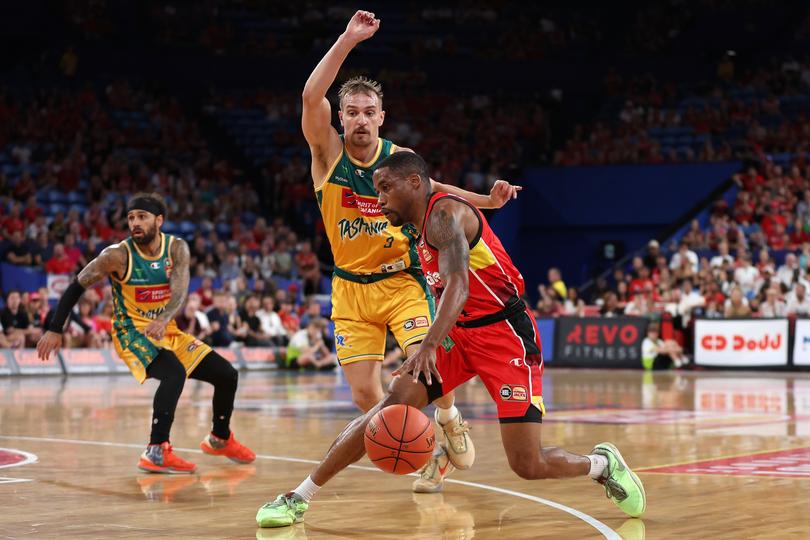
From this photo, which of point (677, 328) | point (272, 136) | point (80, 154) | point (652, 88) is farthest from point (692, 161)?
point (80, 154)

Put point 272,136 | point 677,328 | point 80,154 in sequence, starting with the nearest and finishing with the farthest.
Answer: point 677,328 → point 80,154 → point 272,136

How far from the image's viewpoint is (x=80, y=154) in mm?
27906

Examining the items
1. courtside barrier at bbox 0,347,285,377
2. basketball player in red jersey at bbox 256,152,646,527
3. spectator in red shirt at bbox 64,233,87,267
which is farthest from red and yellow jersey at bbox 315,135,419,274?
spectator in red shirt at bbox 64,233,87,267

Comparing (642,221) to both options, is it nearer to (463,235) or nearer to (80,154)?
(80,154)

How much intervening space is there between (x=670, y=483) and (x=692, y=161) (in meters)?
23.4

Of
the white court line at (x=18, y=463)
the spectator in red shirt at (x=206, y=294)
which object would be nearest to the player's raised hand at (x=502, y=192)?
the white court line at (x=18, y=463)

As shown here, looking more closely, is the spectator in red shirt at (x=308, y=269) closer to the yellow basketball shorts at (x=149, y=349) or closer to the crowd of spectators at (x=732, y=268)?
the crowd of spectators at (x=732, y=268)

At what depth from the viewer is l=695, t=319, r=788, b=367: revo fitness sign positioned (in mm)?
22250

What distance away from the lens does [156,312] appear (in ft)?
31.0

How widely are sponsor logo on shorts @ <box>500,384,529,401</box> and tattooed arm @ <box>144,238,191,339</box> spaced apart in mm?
3299

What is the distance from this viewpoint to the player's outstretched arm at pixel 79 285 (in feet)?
29.0

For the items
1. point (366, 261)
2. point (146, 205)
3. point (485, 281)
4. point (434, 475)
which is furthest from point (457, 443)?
point (146, 205)

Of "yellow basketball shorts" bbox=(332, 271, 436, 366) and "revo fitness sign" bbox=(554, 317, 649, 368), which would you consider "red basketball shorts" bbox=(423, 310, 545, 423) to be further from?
"revo fitness sign" bbox=(554, 317, 649, 368)

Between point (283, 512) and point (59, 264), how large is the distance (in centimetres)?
1720
